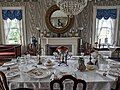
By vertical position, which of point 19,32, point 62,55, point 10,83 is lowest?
point 10,83

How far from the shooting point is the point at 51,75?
2975mm

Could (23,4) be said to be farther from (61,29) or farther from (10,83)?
(10,83)

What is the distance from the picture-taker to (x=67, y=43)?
6.56 m

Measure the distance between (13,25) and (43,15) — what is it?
133 cm

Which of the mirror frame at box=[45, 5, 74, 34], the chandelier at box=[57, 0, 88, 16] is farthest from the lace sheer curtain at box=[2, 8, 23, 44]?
the chandelier at box=[57, 0, 88, 16]

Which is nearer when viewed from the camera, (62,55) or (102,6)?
(62,55)

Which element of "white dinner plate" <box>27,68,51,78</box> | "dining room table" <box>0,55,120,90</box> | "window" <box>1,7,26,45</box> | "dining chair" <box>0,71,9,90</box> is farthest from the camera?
"window" <box>1,7,26,45</box>

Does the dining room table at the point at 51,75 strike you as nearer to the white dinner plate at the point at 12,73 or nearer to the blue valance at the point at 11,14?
the white dinner plate at the point at 12,73

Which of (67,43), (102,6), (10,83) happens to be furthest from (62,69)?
(102,6)

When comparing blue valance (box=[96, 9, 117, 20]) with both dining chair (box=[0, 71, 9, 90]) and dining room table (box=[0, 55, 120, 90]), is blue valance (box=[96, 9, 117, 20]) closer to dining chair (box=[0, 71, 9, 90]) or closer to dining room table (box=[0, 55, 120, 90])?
dining room table (box=[0, 55, 120, 90])

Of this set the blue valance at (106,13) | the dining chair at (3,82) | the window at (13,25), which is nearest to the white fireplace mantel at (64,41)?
the window at (13,25)

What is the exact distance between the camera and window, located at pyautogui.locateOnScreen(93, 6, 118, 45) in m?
6.61

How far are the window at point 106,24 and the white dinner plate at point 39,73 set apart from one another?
408 centimetres

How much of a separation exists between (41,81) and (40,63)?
93 cm
